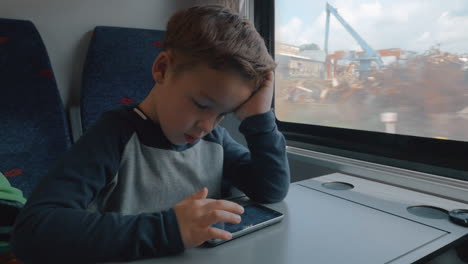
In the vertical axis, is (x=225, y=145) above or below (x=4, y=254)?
above

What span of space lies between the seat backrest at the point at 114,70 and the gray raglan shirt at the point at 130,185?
623 mm

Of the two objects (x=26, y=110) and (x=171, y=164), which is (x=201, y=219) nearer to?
(x=171, y=164)

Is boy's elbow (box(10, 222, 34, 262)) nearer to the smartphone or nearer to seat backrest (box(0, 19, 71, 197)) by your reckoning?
the smartphone

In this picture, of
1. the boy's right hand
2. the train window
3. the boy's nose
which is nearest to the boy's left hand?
the boy's nose

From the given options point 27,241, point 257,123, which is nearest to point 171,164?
point 257,123

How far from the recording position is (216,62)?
25.3 inches

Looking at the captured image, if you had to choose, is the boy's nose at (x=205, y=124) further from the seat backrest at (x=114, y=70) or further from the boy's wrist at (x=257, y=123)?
the seat backrest at (x=114, y=70)

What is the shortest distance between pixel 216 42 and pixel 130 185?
0.33m

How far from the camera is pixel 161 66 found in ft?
2.31

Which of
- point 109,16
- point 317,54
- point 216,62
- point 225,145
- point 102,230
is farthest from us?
point 109,16

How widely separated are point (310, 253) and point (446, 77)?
0.75 m

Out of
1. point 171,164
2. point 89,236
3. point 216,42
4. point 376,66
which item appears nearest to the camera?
point 89,236

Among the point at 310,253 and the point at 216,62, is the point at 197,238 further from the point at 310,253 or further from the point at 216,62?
the point at 216,62

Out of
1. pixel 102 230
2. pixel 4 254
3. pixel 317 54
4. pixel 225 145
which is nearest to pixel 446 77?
pixel 317 54
